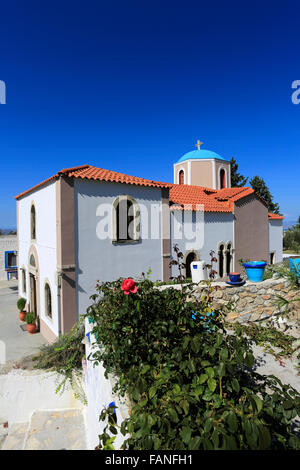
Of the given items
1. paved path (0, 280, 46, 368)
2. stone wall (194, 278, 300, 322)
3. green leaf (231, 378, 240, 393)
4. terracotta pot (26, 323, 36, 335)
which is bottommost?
paved path (0, 280, 46, 368)

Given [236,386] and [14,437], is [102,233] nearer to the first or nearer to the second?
[14,437]

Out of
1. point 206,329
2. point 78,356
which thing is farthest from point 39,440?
point 206,329

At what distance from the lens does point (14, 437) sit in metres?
6.01

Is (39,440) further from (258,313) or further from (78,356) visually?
(258,313)

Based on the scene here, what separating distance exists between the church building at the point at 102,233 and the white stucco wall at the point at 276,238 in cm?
475

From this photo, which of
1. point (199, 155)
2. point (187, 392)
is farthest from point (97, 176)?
point (199, 155)

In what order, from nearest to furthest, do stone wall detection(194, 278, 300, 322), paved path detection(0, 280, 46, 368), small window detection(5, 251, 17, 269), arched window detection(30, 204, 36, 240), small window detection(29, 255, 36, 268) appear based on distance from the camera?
stone wall detection(194, 278, 300, 322)
paved path detection(0, 280, 46, 368)
small window detection(29, 255, 36, 268)
arched window detection(30, 204, 36, 240)
small window detection(5, 251, 17, 269)

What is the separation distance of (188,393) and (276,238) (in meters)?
22.2

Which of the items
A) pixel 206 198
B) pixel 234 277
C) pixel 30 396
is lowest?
pixel 30 396

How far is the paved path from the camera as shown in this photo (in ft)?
33.2

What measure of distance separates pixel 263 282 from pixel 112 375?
583 centimetres

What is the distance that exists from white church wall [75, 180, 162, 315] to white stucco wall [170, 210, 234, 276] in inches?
60.0

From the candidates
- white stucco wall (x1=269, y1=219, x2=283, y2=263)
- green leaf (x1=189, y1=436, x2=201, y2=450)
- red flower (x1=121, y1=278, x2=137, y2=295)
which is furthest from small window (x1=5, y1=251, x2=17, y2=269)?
green leaf (x1=189, y1=436, x2=201, y2=450)

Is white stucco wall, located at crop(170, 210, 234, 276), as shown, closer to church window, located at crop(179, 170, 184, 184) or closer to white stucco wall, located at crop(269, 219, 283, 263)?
white stucco wall, located at crop(269, 219, 283, 263)
